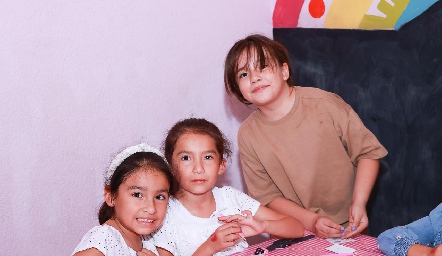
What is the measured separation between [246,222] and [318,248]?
233mm

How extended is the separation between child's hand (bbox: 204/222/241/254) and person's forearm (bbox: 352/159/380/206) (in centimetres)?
49

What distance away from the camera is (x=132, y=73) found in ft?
7.61

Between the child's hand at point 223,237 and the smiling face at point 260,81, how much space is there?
0.50 meters

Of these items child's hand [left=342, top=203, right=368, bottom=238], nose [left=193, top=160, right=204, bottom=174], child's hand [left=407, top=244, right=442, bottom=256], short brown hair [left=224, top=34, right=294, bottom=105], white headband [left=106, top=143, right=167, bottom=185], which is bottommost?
child's hand [left=342, top=203, right=368, bottom=238]

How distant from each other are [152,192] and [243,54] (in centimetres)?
62

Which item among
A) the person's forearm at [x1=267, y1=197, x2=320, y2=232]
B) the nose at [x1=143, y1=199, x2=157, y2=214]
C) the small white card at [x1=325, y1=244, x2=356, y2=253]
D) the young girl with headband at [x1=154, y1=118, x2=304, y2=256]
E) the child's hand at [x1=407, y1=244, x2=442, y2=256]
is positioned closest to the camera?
the child's hand at [x1=407, y1=244, x2=442, y2=256]

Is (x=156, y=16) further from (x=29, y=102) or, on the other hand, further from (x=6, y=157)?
(x=6, y=157)

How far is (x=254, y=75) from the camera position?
2016mm

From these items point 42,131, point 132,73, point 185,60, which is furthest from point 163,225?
point 185,60

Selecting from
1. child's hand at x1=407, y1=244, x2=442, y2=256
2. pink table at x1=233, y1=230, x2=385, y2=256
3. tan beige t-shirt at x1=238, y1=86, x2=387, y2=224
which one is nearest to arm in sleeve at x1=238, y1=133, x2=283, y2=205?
tan beige t-shirt at x1=238, y1=86, x2=387, y2=224

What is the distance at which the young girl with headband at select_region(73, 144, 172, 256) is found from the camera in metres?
1.68

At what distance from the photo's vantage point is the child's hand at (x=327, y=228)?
1736 millimetres

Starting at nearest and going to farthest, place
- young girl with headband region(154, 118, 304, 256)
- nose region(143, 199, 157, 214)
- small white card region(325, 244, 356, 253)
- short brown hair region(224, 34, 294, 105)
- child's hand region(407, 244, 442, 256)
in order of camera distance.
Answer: child's hand region(407, 244, 442, 256) → small white card region(325, 244, 356, 253) → nose region(143, 199, 157, 214) → young girl with headband region(154, 118, 304, 256) → short brown hair region(224, 34, 294, 105)

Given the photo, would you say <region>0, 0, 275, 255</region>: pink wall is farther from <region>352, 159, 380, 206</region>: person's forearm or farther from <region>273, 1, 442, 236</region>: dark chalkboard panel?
<region>352, 159, 380, 206</region>: person's forearm
